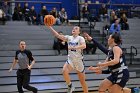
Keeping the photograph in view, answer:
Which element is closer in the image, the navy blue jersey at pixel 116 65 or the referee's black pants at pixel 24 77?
the navy blue jersey at pixel 116 65

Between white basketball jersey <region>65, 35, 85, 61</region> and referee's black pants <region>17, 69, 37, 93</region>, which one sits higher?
white basketball jersey <region>65, 35, 85, 61</region>

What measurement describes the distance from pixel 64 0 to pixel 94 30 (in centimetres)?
464

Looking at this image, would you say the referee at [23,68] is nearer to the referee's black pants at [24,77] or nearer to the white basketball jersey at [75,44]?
the referee's black pants at [24,77]

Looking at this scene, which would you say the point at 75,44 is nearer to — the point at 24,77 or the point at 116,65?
the point at 24,77

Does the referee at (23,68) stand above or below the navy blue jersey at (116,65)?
below

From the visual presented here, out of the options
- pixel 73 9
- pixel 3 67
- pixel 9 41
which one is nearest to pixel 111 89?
pixel 3 67

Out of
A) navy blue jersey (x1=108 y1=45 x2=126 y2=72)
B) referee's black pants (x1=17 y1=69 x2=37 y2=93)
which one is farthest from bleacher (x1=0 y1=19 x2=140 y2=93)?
navy blue jersey (x1=108 y1=45 x2=126 y2=72)

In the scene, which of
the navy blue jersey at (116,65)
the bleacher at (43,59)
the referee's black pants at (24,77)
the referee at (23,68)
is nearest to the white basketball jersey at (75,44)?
the referee at (23,68)

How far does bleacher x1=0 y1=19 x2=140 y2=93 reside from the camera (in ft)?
45.8

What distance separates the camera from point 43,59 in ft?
52.7

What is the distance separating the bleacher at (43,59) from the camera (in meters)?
13.9

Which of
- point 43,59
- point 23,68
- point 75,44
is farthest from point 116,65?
point 43,59

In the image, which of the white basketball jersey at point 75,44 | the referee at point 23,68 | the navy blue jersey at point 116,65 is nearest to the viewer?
the navy blue jersey at point 116,65

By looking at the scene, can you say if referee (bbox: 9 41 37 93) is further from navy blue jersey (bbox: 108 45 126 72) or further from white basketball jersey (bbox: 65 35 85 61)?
navy blue jersey (bbox: 108 45 126 72)
